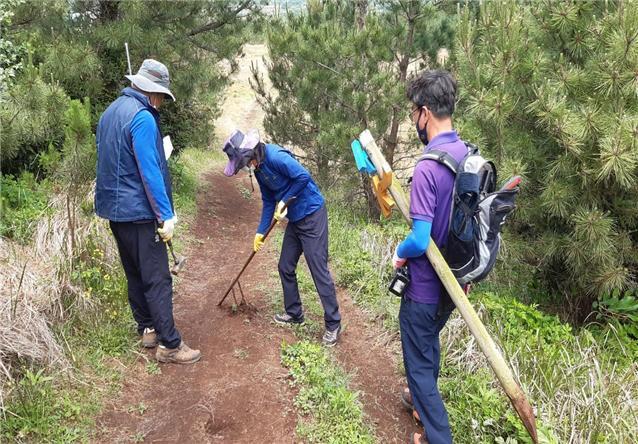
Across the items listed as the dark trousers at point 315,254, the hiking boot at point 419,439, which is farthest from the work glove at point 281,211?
the hiking boot at point 419,439

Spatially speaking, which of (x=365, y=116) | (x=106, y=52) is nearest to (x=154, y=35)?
(x=106, y=52)

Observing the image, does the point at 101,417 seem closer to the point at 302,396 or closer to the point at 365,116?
the point at 302,396

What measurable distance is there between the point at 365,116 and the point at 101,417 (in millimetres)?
5964

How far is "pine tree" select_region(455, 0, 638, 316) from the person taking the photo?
423cm

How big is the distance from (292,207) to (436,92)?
1.92m

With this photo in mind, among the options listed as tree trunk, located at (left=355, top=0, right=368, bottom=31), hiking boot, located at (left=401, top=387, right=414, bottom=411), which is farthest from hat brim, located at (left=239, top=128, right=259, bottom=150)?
tree trunk, located at (left=355, top=0, right=368, bottom=31)

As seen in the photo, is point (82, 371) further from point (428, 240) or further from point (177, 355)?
point (428, 240)

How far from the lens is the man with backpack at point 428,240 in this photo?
264 cm

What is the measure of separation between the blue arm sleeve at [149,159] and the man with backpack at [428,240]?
1761 mm

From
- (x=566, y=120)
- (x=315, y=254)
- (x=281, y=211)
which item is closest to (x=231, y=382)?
(x=315, y=254)

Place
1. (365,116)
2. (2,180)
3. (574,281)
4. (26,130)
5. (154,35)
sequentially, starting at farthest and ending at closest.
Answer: (365,116), (154,35), (2,180), (26,130), (574,281)

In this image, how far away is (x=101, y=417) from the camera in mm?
3311

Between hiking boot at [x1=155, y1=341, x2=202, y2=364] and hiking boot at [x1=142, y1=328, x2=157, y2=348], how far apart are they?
154 mm

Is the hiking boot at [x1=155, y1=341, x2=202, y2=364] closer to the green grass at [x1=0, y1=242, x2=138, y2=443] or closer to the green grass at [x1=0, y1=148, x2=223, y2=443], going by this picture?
the green grass at [x1=0, y1=148, x2=223, y2=443]
